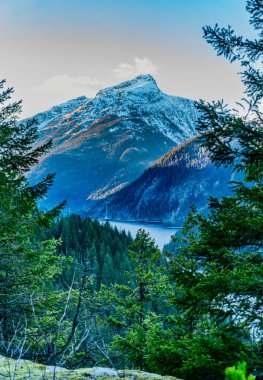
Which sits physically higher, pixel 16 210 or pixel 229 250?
pixel 16 210

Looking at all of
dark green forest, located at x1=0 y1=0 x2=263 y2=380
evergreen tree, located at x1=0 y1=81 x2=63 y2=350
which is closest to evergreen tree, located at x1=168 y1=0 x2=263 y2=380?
dark green forest, located at x1=0 y1=0 x2=263 y2=380

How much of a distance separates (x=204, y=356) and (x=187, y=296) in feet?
4.86

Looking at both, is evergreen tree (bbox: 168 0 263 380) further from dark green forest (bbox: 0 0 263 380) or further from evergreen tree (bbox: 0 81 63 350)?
evergreen tree (bbox: 0 81 63 350)

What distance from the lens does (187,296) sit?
618 centimetres

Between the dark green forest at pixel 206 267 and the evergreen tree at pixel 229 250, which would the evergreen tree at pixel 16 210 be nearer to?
the dark green forest at pixel 206 267

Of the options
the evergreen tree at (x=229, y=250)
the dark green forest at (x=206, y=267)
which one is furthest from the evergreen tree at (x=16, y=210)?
the evergreen tree at (x=229, y=250)

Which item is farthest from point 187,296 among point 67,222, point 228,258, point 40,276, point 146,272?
point 67,222

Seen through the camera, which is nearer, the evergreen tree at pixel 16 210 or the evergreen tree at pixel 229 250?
the evergreen tree at pixel 229 250

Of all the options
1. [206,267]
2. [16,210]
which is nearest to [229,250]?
[206,267]

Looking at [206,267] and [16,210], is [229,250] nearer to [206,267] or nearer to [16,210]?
[206,267]

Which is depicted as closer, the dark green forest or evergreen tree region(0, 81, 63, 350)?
the dark green forest

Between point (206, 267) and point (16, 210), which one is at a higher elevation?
point (16, 210)

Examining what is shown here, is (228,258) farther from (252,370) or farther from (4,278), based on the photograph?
(4,278)

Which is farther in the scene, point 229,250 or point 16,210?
point 16,210
